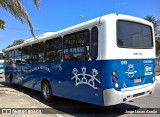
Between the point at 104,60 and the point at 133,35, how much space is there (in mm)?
1594

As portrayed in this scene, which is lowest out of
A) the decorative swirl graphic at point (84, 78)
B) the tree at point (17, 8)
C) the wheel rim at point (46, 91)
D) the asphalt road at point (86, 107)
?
the asphalt road at point (86, 107)

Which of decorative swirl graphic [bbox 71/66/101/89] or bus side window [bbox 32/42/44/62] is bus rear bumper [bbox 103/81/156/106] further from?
bus side window [bbox 32/42/44/62]

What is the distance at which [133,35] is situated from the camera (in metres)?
7.72

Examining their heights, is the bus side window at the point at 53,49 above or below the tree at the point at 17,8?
below

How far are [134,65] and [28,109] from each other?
395 centimetres

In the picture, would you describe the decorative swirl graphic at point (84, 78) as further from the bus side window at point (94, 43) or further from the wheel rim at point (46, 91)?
the wheel rim at point (46, 91)

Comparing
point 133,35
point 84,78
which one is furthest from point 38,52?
point 133,35

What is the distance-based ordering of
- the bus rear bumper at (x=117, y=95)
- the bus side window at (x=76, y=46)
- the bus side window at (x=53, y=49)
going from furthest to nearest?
the bus side window at (x=53, y=49) < the bus side window at (x=76, y=46) < the bus rear bumper at (x=117, y=95)

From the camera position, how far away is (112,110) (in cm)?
833

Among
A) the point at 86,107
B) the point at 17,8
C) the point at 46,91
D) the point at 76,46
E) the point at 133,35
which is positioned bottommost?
the point at 86,107

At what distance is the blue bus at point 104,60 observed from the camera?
22.5ft

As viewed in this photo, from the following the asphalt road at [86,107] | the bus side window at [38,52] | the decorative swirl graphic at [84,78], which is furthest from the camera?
the bus side window at [38,52]

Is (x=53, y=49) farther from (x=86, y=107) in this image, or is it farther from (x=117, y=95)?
(x=117, y=95)

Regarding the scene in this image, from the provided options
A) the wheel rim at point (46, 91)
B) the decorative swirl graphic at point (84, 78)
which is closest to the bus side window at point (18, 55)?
the wheel rim at point (46, 91)
